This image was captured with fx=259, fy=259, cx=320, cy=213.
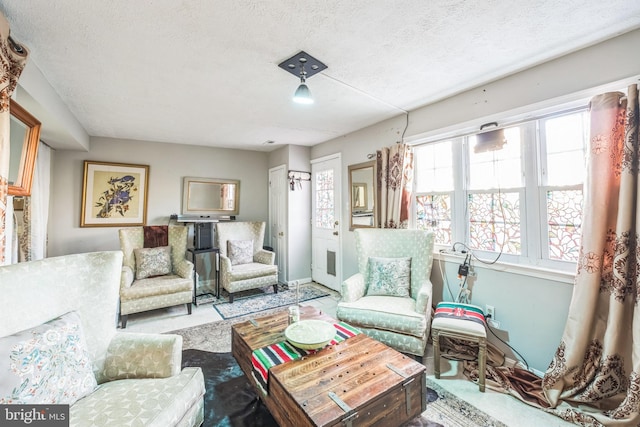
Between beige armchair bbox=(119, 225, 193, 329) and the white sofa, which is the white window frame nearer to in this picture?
the white sofa

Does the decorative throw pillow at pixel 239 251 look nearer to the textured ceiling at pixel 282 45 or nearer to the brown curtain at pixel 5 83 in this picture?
the textured ceiling at pixel 282 45

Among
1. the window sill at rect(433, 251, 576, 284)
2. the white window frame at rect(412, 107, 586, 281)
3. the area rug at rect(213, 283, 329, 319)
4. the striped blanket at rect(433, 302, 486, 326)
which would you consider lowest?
the area rug at rect(213, 283, 329, 319)

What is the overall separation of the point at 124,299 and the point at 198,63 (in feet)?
8.19

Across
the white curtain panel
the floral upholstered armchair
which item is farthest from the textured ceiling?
the floral upholstered armchair

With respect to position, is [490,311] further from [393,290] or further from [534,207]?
[534,207]

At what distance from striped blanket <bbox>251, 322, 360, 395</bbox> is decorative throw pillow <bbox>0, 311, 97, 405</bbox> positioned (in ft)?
2.48

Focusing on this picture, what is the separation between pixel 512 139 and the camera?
86.8 inches

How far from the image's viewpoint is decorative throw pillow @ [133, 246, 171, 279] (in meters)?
3.19

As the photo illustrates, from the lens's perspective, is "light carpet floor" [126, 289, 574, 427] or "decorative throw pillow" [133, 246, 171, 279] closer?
"light carpet floor" [126, 289, 574, 427]

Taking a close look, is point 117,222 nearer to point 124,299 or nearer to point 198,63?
point 124,299

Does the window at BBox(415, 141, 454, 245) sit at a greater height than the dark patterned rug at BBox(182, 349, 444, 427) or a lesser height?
greater

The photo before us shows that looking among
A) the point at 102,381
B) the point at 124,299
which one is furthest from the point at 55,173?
the point at 102,381

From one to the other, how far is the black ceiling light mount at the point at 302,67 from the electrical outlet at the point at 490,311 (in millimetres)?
2269

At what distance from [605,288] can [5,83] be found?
373 cm
